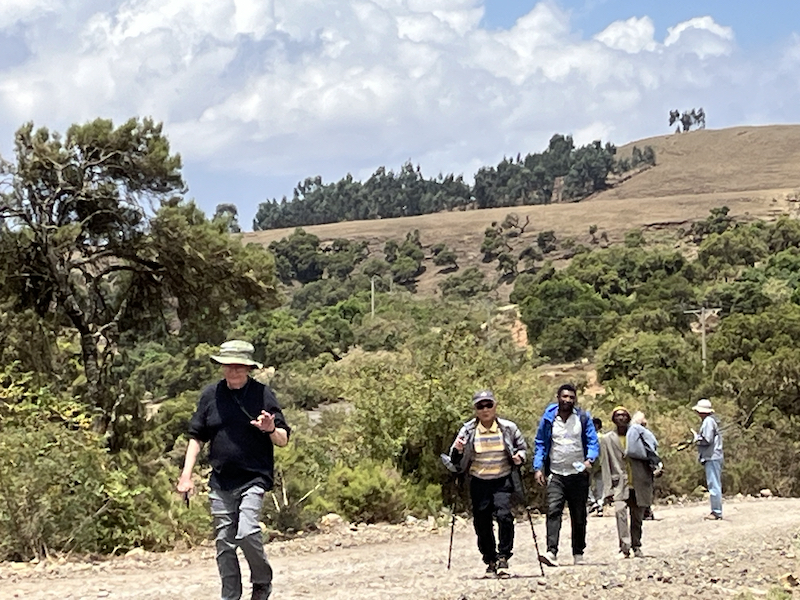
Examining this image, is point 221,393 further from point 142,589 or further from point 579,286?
point 579,286

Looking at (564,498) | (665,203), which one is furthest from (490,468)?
(665,203)

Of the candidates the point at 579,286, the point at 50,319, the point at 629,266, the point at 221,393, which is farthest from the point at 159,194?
the point at 629,266

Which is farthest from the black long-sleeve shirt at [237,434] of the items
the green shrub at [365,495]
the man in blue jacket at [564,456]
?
the green shrub at [365,495]

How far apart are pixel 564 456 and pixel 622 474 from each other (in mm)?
1766

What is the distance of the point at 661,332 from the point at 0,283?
151ft

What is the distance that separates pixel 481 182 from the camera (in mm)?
167125

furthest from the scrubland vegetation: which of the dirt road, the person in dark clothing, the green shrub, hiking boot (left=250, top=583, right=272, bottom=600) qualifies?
hiking boot (left=250, top=583, right=272, bottom=600)

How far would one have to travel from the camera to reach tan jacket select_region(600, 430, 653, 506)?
1079cm

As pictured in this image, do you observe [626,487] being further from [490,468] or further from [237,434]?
[237,434]

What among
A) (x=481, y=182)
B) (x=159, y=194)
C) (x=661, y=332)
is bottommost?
(x=661, y=332)

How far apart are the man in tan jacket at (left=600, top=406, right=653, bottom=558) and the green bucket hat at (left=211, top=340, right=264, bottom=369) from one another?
16.6 feet

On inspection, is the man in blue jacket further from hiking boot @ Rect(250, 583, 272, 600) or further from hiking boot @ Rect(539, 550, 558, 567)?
hiking boot @ Rect(250, 583, 272, 600)

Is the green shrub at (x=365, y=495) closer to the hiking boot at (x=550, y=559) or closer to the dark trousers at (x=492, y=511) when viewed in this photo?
the hiking boot at (x=550, y=559)

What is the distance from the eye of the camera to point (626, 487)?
10906 millimetres
